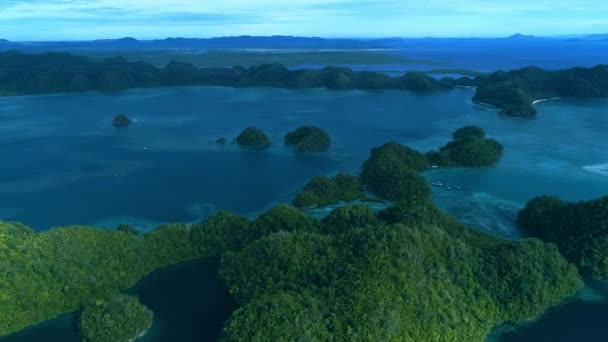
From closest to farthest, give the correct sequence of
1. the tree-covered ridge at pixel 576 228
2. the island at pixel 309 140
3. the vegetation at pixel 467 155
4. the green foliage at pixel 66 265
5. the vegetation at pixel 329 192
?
the green foliage at pixel 66 265
the tree-covered ridge at pixel 576 228
the vegetation at pixel 329 192
the vegetation at pixel 467 155
the island at pixel 309 140

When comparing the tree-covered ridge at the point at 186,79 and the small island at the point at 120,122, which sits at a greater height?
the tree-covered ridge at the point at 186,79

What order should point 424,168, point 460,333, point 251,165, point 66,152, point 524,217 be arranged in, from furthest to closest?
1. point 66,152
2. point 251,165
3. point 424,168
4. point 524,217
5. point 460,333

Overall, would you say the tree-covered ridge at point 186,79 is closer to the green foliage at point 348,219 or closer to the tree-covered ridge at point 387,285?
the green foliage at point 348,219

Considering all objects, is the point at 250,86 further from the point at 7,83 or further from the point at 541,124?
the point at 541,124

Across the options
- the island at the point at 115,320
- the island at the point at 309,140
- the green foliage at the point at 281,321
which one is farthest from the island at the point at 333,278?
the island at the point at 309,140

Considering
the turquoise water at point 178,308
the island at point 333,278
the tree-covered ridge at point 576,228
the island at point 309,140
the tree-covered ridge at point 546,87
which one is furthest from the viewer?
the tree-covered ridge at point 546,87

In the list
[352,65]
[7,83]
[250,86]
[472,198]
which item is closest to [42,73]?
[7,83]
